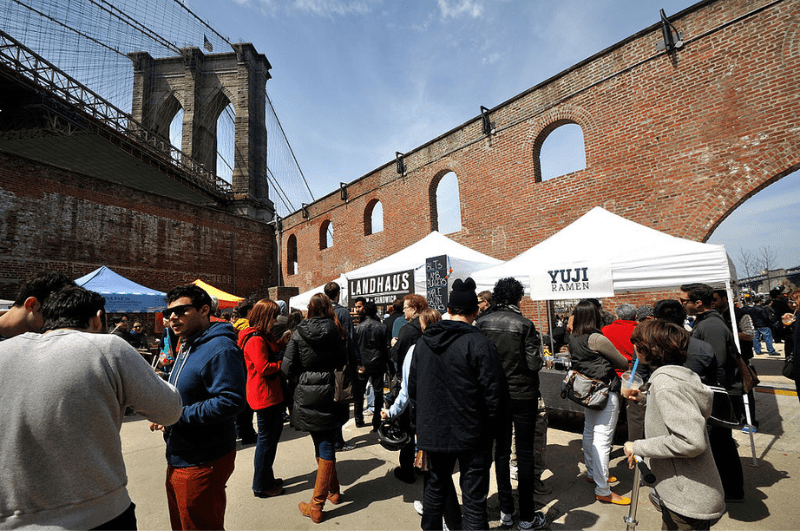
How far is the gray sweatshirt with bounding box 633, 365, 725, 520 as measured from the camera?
1.73 metres

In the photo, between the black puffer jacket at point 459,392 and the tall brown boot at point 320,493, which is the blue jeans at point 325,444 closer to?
the tall brown boot at point 320,493

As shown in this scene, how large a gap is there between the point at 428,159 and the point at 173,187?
17.0 metres

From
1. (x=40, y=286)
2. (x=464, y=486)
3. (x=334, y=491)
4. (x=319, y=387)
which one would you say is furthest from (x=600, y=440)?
(x=40, y=286)

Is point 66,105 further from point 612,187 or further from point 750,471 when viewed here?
point 750,471

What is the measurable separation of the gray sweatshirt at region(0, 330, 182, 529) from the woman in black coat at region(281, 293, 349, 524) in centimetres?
173

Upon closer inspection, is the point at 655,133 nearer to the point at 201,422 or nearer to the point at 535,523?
the point at 535,523

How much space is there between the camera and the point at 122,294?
852cm

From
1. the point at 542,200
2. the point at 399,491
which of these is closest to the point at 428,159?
the point at 542,200

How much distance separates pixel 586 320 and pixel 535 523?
69.2 inches

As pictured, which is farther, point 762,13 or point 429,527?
point 762,13

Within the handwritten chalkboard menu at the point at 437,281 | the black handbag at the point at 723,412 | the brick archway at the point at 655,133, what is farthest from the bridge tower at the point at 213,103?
the black handbag at the point at 723,412

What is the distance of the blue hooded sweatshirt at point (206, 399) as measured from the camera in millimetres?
1959

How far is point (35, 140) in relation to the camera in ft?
54.4

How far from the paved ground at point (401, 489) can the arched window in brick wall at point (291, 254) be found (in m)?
14.5
